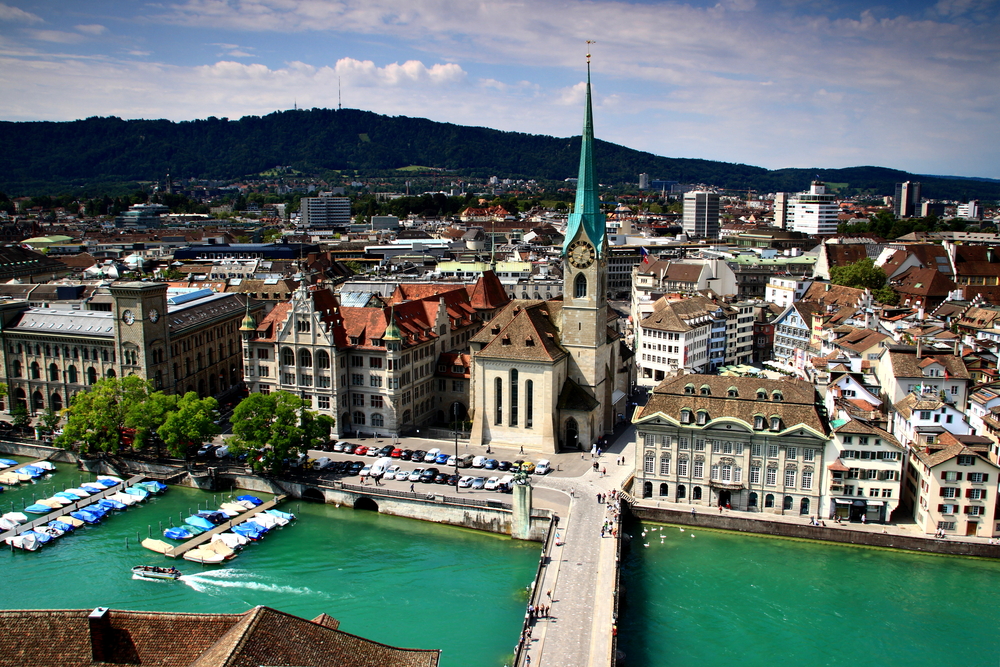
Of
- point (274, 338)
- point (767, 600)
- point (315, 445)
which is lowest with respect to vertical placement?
point (767, 600)

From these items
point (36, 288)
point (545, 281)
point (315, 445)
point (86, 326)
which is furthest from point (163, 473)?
point (545, 281)

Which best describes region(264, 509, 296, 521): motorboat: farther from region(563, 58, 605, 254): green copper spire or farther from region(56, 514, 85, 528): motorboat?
region(563, 58, 605, 254): green copper spire

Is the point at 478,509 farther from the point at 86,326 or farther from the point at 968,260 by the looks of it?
the point at 968,260

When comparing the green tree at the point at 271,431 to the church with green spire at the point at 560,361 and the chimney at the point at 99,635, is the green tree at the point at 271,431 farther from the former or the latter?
the chimney at the point at 99,635

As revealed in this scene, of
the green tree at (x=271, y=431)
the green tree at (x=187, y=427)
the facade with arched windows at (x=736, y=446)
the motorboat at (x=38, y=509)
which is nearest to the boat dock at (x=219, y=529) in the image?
the green tree at (x=271, y=431)

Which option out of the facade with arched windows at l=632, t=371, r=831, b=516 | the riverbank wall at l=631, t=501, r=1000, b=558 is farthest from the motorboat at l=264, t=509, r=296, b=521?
the facade with arched windows at l=632, t=371, r=831, b=516

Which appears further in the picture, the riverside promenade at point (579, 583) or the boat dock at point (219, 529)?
the boat dock at point (219, 529)
